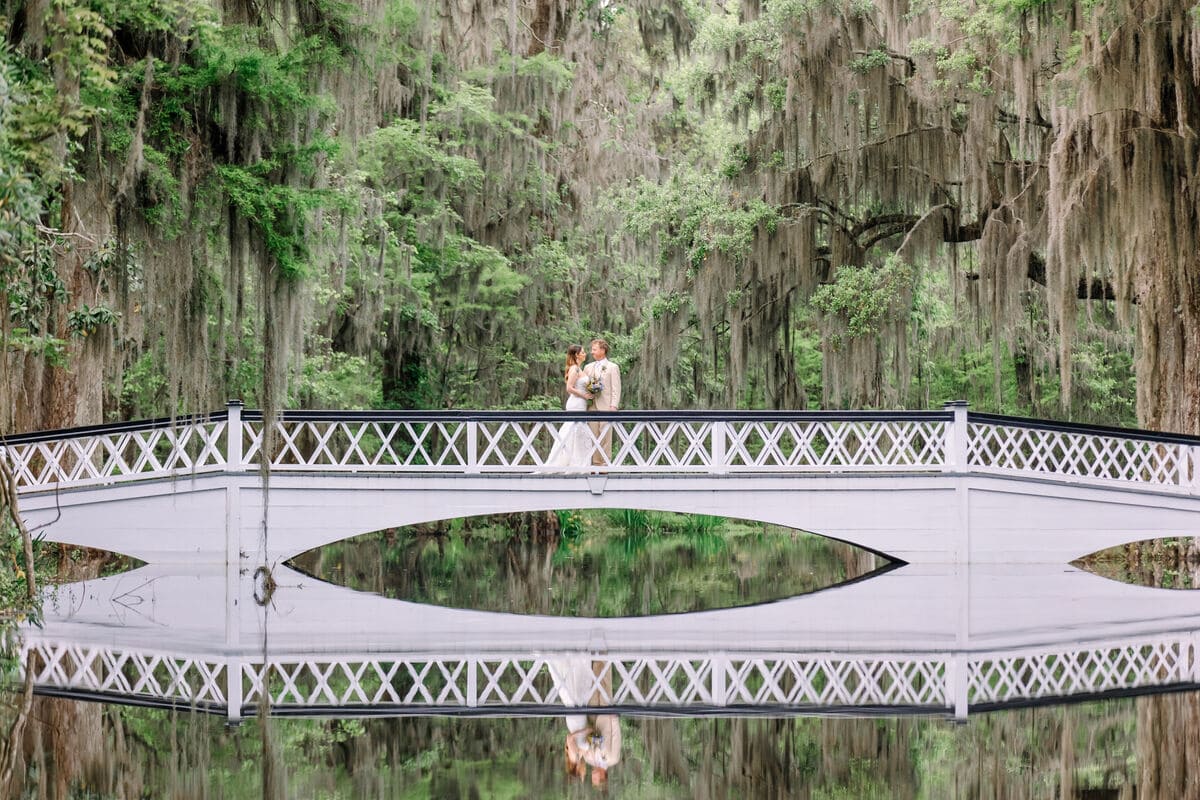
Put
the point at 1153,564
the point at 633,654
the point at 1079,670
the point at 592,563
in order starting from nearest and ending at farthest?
the point at 1079,670 < the point at 633,654 < the point at 1153,564 < the point at 592,563

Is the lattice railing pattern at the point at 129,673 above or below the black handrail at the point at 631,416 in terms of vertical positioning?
below

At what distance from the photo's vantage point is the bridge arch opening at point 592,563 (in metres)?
15.3

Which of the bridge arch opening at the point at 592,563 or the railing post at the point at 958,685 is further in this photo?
the bridge arch opening at the point at 592,563

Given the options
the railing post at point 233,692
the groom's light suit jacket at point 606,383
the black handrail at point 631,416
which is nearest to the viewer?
the railing post at point 233,692

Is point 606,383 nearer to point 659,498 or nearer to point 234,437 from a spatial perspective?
point 659,498

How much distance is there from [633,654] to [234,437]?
8.26m

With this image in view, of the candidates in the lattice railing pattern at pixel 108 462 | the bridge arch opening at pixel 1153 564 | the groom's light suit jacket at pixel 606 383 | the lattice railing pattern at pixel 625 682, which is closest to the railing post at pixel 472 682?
the lattice railing pattern at pixel 625 682

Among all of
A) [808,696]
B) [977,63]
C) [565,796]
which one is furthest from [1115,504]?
[565,796]

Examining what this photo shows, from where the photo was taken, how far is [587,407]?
18.7m

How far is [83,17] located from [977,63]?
478 inches

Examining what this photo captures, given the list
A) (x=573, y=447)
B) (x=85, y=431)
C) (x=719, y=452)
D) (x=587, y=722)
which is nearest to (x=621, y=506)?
(x=573, y=447)

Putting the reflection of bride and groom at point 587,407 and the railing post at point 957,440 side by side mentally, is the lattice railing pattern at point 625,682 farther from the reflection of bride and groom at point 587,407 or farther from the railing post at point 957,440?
the reflection of bride and groom at point 587,407

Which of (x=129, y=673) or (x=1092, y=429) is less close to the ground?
(x=1092, y=429)

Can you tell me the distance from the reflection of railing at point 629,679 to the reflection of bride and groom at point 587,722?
0.04 meters
